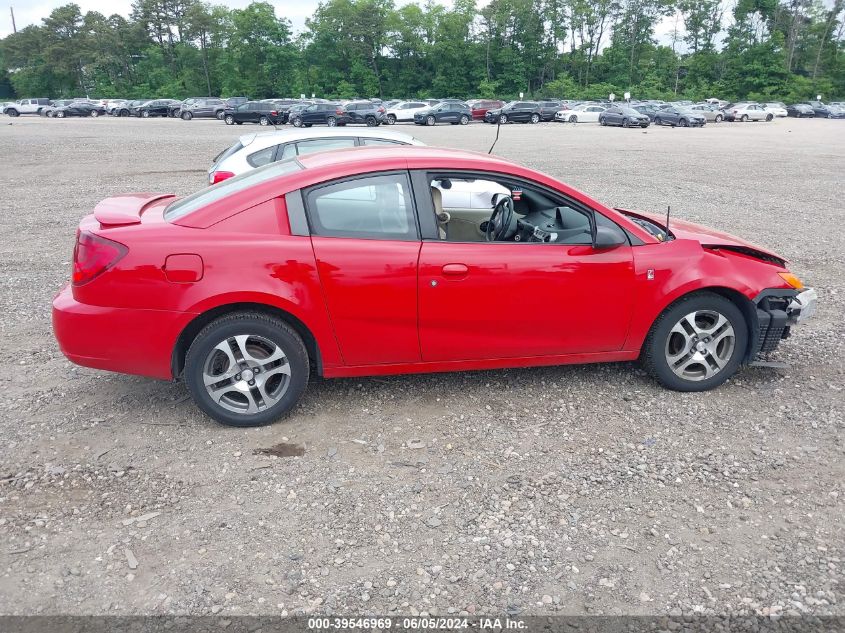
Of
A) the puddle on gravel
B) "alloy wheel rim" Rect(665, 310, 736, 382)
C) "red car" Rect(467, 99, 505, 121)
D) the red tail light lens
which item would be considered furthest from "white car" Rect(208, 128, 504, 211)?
"red car" Rect(467, 99, 505, 121)

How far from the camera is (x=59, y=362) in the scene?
5172mm

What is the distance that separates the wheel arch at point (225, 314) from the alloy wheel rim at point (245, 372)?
168 mm

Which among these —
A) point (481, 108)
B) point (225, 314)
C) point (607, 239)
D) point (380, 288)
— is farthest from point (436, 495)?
point (481, 108)

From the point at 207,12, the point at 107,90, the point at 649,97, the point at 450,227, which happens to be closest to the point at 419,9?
the point at 207,12

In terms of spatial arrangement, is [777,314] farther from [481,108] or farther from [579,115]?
[579,115]

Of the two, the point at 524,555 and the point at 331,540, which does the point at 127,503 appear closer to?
the point at 331,540

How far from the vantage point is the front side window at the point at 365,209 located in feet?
13.6

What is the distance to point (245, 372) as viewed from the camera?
410cm

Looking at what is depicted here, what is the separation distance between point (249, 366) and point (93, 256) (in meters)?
1.10

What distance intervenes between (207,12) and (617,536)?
360 feet

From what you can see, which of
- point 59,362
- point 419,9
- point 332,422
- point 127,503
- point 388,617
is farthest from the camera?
point 419,9

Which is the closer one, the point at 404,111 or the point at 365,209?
the point at 365,209

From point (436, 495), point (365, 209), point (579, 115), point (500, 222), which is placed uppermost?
point (579, 115)

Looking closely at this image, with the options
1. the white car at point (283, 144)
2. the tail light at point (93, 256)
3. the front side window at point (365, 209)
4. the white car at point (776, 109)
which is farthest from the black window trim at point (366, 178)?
the white car at point (776, 109)
